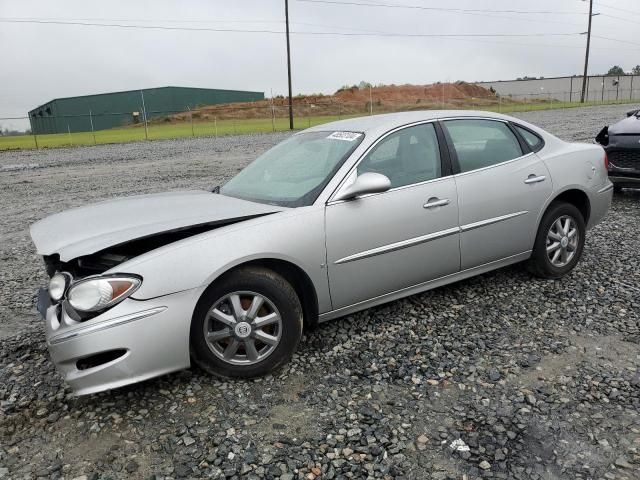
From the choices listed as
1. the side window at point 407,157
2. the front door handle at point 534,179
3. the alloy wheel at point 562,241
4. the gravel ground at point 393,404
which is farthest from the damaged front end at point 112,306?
the alloy wheel at point 562,241

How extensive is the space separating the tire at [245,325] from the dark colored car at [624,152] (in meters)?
6.00

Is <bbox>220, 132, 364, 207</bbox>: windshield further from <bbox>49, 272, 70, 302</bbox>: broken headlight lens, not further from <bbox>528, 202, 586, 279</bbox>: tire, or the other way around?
<bbox>528, 202, 586, 279</bbox>: tire

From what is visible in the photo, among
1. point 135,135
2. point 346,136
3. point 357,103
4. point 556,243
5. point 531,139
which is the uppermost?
point 346,136

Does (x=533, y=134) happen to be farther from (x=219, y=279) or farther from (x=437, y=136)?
(x=219, y=279)

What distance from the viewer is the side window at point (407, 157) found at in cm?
374

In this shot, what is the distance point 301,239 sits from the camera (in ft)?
10.6

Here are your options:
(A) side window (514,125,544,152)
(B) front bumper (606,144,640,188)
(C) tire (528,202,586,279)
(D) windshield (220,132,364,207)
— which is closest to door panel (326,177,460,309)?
(D) windshield (220,132,364,207)

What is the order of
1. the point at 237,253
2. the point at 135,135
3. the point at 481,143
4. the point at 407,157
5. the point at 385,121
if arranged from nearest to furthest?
the point at 237,253 → the point at 407,157 → the point at 385,121 → the point at 481,143 → the point at 135,135

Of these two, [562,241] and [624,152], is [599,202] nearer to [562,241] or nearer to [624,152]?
[562,241]

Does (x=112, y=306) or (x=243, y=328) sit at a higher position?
(x=112, y=306)

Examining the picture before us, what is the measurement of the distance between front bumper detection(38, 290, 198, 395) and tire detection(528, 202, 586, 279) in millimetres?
3027

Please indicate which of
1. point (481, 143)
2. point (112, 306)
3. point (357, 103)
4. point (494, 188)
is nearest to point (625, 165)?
point (481, 143)

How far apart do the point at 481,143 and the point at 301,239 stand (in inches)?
75.0

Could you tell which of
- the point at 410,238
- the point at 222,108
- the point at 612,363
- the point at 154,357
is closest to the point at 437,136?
the point at 410,238
